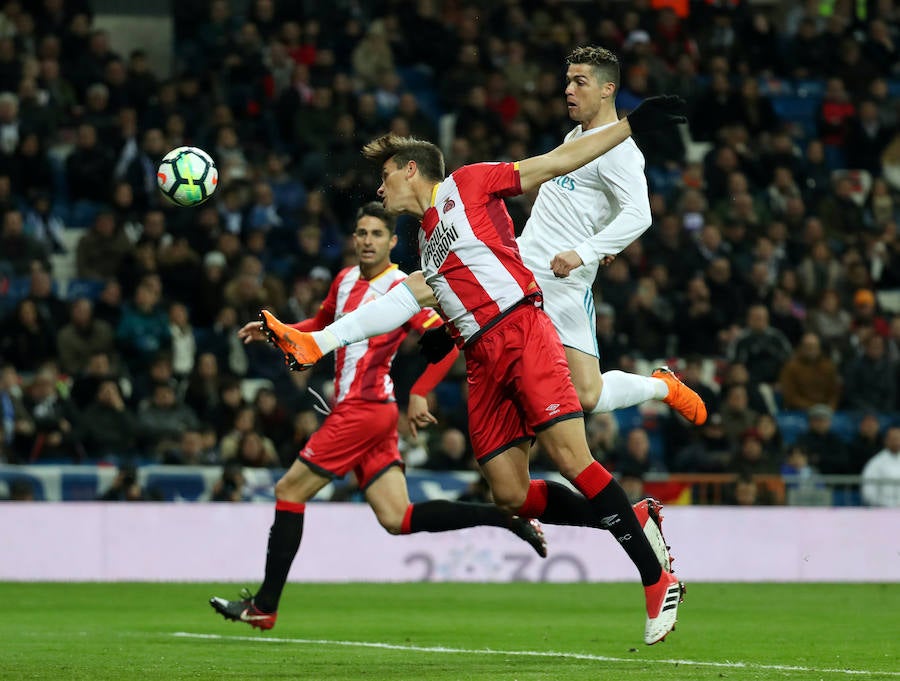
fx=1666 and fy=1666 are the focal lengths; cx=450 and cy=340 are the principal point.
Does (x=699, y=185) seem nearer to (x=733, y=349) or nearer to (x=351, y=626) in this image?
(x=733, y=349)

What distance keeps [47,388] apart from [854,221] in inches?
414

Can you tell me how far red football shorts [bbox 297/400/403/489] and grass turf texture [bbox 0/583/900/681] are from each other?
3.28 feet

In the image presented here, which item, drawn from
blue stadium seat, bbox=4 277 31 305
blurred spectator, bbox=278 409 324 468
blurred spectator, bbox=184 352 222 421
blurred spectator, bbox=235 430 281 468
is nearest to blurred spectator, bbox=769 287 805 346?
blurred spectator, bbox=278 409 324 468

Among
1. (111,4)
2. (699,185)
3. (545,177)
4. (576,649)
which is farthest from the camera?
(111,4)

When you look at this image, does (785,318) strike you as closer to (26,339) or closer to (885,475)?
(885,475)

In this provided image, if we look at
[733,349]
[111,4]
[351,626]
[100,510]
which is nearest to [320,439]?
[351,626]

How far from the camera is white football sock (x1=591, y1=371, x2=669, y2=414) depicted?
29.8ft

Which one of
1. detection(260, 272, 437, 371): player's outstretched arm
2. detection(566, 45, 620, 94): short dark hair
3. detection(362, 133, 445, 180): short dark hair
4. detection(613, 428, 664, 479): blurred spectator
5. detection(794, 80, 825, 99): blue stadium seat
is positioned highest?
detection(794, 80, 825, 99): blue stadium seat

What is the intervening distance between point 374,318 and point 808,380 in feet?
37.6

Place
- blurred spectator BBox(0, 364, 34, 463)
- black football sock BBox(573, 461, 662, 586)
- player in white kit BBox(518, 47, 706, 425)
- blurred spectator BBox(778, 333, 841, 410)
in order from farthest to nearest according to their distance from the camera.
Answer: blurred spectator BBox(778, 333, 841, 410), blurred spectator BBox(0, 364, 34, 463), player in white kit BBox(518, 47, 706, 425), black football sock BBox(573, 461, 662, 586)

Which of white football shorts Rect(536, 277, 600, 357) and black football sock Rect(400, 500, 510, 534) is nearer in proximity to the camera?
white football shorts Rect(536, 277, 600, 357)

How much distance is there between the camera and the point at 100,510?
15328 mm

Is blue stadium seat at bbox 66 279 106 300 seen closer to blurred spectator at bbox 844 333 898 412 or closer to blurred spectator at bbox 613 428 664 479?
blurred spectator at bbox 613 428 664 479

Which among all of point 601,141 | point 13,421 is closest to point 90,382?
point 13,421
